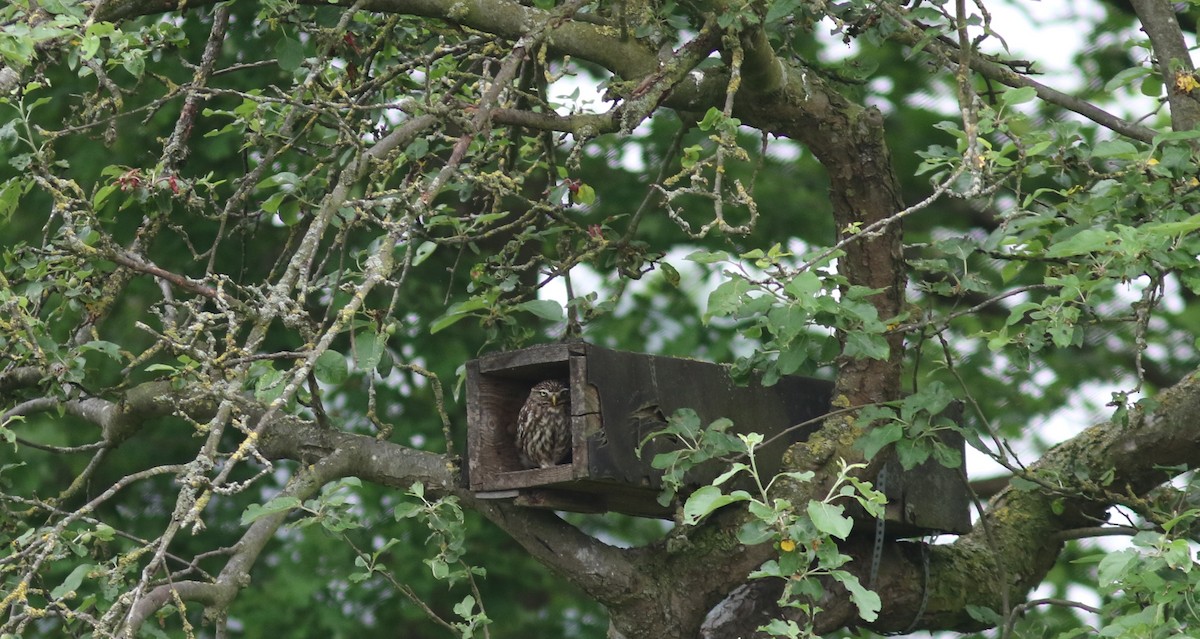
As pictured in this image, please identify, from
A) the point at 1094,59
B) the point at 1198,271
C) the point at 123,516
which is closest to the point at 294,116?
the point at 1198,271

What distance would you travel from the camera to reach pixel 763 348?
8.76 feet

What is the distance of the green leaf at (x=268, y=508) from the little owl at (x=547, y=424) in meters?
0.48

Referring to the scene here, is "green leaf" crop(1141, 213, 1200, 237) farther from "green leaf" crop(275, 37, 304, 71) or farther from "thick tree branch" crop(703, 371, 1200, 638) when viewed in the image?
"green leaf" crop(275, 37, 304, 71)

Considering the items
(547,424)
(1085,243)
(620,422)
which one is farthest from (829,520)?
(547,424)

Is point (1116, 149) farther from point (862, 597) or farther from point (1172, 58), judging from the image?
point (862, 597)

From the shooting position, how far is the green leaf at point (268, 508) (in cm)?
244

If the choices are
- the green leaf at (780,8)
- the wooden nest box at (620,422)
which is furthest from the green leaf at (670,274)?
the green leaf at (780,8)

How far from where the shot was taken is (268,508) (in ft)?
8.02

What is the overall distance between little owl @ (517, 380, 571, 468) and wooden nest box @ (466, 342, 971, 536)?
4 cm

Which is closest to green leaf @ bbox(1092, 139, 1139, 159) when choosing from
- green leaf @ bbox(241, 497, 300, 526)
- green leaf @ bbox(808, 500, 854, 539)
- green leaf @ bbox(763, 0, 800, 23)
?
green leaf @ bbox(763, 0, 800, 23)

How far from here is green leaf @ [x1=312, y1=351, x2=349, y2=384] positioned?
2.46m

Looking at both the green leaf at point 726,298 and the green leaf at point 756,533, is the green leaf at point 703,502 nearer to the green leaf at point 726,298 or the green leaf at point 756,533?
the green leaf at point 756,533

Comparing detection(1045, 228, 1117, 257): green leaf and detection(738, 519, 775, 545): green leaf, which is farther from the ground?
detection(1045, 228, 1117, 257): green leaf

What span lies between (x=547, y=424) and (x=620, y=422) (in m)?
0.16
